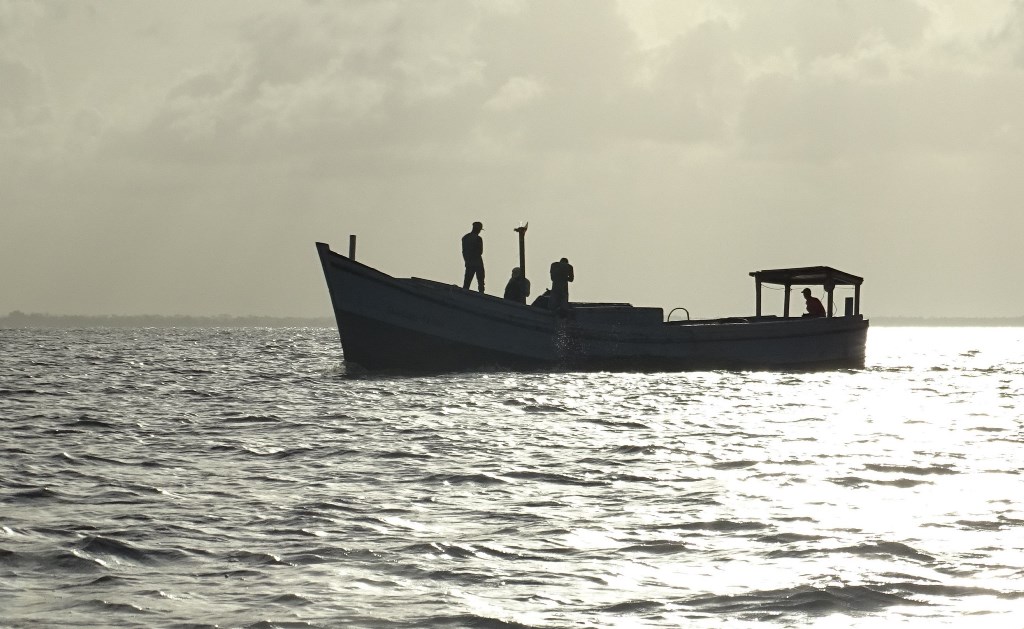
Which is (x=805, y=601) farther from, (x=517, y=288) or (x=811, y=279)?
(x=811, y=279)

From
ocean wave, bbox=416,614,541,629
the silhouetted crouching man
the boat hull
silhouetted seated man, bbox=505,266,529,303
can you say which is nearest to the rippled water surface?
ocean wave, bbox=416,614,541,629

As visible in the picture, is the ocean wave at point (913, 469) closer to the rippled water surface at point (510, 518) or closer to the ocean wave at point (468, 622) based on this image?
the rippled water surface at point (510, 518)

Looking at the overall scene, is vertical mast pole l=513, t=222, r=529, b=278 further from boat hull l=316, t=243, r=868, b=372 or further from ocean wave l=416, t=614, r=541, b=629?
ocean wave l=416, t=614, r=541, b=629

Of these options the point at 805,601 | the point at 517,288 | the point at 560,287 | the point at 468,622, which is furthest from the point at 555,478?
the point at 517,288

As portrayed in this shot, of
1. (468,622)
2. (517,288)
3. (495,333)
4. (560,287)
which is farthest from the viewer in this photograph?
(517,288)

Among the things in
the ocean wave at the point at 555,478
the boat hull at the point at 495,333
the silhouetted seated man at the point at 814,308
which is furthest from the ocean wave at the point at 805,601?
the silhouetted seated man at the point at 814,308

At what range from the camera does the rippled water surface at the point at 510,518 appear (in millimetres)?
5988

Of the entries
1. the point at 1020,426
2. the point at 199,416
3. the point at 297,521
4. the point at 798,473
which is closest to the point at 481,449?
the point at 798,473

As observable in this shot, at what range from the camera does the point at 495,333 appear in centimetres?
2655

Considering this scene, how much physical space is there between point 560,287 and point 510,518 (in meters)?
18.8

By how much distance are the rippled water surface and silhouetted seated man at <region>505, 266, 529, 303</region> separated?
9.95m

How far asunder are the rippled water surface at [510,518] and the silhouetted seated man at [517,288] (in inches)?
392

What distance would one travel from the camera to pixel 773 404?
1997 cm

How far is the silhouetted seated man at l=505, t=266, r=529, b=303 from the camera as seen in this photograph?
28328 mm
